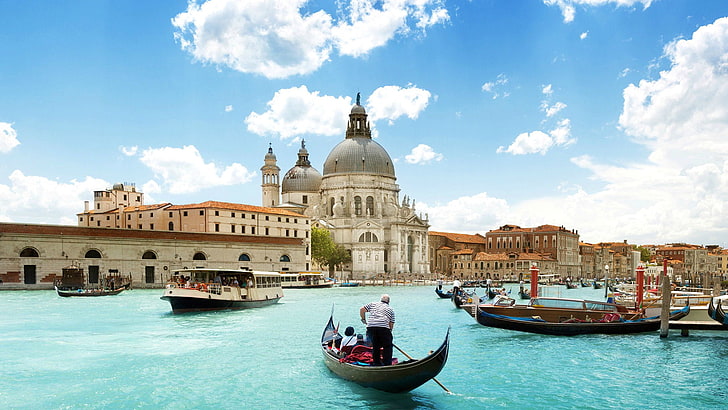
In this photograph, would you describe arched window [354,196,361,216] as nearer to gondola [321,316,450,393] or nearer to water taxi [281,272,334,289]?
water taxi [281,272,334,289]

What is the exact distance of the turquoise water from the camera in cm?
1231

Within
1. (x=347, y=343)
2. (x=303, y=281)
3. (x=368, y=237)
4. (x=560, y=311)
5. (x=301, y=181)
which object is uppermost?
(x=301, y=181)

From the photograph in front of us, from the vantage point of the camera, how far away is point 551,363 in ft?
53.3

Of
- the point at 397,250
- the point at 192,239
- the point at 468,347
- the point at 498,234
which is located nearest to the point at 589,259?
the point at 498,234

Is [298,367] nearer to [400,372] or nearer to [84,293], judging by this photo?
[400,372]

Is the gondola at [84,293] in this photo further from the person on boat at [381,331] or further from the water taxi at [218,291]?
the person on boat at [381,331]

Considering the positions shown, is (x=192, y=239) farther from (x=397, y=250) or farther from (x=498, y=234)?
(x=498, y=234)

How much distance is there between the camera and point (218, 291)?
2886 cm

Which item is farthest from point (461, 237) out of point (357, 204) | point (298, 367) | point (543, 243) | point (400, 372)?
point (400, 372)

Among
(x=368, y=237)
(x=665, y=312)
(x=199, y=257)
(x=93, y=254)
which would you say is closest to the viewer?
(x=665, y=312)

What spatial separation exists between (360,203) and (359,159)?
5.93 m

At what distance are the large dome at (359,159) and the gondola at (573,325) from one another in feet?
209

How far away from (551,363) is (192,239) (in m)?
37.9

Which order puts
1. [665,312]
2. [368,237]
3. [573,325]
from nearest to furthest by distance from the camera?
[665,312] < [573,325] < [368,237]
